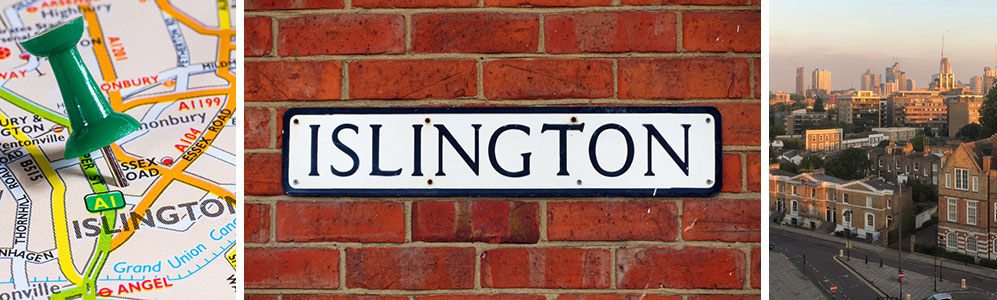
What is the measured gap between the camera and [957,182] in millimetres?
892

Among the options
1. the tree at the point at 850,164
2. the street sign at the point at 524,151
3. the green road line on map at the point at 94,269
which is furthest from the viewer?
the green road line on map at the point at 94,269

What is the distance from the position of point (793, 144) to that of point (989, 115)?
1.16ft

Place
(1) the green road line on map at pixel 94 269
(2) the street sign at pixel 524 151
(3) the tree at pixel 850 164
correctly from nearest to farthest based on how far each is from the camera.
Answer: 1. (2) the street sign at pixel 524 151
2. (3) the tree at pixel 850 164
3. (1) the green road line on map at pixel 94 269

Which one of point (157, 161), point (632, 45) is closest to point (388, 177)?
point (632, 45)

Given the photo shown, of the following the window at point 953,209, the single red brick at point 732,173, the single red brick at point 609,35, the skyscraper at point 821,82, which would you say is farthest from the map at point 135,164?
the window at point 953,209

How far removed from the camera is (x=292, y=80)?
31.5 inches

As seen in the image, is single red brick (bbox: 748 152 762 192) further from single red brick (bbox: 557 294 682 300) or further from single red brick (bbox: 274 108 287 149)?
single red brick (bbox: 274 108 287 149)

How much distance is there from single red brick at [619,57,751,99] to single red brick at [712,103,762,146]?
21 millimetres

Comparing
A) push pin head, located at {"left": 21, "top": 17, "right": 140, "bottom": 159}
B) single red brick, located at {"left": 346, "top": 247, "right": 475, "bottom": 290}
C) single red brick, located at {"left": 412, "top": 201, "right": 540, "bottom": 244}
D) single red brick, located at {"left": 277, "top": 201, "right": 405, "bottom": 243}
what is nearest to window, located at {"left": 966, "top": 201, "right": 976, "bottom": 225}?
single red brick, located at {"left": 412, "top": 201, "right": 540, "bottom": 244}

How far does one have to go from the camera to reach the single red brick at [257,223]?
81 cm

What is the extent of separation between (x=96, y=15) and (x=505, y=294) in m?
0.94

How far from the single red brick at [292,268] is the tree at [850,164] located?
85 cm

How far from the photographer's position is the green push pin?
0.96m

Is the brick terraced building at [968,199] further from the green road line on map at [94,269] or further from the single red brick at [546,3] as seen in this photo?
the green road line on map at [94,269]
